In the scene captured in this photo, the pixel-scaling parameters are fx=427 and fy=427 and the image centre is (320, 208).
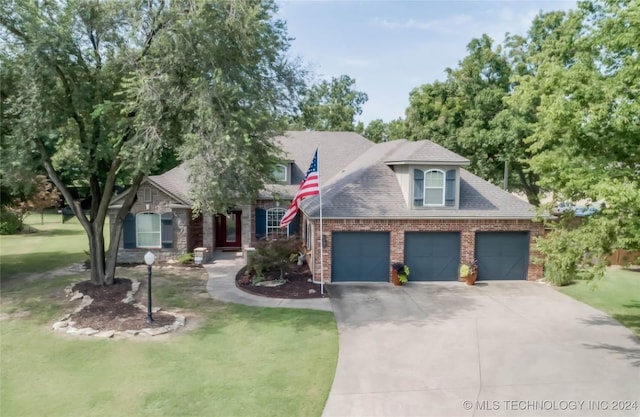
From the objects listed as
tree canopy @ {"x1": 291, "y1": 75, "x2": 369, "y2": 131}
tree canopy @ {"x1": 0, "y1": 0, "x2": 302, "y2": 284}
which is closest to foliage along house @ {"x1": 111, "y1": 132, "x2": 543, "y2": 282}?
tree canopy @ {"x1": 0, "y1": 0, "x2": 302, "y2": 284}

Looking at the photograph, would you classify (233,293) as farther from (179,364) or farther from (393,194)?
(393,194)

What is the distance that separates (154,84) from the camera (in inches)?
493

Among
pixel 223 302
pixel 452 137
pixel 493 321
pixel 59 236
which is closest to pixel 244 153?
pixel 223 302

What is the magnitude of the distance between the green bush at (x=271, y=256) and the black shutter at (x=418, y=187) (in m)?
5.48

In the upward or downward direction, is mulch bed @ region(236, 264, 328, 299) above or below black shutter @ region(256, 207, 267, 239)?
below

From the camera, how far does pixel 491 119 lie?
82.0ft

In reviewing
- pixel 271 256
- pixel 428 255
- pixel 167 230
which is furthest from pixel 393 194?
pixel 167 230

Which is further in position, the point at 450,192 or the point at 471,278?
the point at 450,192

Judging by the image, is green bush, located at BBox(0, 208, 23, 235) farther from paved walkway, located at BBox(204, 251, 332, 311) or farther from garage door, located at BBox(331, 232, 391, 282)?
garage door, located at BBox(331, 232, 391, 282)

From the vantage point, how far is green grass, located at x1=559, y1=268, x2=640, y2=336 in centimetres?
1347

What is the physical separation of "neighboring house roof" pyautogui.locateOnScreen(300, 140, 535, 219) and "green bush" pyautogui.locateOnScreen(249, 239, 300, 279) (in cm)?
177

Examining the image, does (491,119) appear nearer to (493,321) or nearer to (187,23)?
(493,321)

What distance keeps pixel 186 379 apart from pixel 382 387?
4.13 m

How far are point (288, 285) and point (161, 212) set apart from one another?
330 inches
